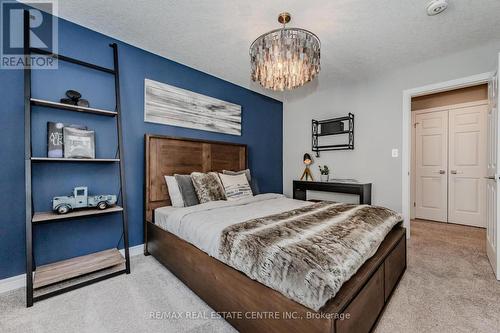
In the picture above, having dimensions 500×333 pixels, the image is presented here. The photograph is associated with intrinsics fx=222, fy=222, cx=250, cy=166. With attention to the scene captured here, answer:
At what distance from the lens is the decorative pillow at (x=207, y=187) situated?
8.45 feet

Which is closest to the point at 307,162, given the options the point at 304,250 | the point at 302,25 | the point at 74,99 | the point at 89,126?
the point at 302,25

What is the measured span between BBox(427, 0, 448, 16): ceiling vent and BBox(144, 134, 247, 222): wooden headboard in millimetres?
2661

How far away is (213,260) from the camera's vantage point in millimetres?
1548

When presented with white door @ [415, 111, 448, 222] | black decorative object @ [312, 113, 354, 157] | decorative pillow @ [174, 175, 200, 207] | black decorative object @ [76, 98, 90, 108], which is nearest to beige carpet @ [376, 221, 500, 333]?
white door @ [415, 111, 448, 222]

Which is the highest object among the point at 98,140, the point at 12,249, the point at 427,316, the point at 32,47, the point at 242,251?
the point at 32,47

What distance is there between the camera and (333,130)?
12.6 ft

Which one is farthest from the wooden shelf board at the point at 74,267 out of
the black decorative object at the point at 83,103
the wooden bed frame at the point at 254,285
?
the black decorative object at the point at 83,103

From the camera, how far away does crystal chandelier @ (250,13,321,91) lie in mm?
1788

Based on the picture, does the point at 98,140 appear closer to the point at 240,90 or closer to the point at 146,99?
the point at 146,99

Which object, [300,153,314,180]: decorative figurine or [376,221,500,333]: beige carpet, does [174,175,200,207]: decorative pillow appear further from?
[300,153,314,180]: decorative figurine

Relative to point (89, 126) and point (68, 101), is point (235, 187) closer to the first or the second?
point (89, 126)

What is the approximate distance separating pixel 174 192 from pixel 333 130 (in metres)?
2.79

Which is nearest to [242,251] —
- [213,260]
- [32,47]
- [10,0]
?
[213,260]

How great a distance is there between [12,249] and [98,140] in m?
1.14
